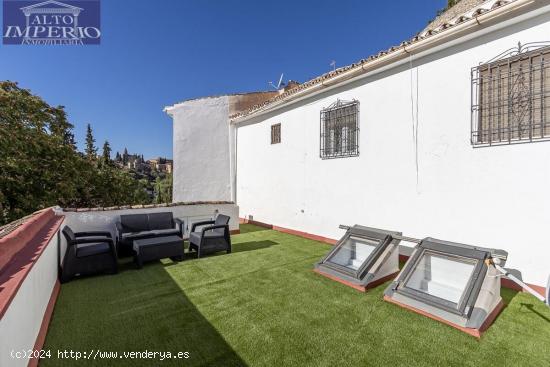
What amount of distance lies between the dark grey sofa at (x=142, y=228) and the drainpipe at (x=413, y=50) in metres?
5.80

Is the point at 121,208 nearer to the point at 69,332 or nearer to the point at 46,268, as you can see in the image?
the point at 46,268

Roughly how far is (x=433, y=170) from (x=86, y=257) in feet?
24.3

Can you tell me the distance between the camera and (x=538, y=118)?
4.36m

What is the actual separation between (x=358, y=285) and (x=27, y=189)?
14.1 m

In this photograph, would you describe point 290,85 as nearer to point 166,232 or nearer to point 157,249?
point 166,232

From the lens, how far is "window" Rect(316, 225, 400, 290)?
4660 millimetres

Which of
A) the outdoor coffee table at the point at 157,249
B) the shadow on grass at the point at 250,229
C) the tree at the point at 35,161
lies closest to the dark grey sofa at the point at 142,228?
the outdoor coffee table at the point at 157,249

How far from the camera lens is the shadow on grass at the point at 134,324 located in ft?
9.52

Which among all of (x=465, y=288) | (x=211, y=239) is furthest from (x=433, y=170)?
(x=211, y=239)

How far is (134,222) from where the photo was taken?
267 inches

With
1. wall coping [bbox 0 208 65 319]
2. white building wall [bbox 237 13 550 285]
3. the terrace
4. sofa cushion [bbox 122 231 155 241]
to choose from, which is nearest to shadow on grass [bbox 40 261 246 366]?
the terrace

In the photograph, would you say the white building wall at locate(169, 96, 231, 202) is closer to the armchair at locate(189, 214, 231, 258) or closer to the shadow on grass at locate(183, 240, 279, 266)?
the shadow on grass at locate(183, 240, 279, 266)

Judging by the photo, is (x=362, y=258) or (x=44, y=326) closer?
(x=44, y=326)

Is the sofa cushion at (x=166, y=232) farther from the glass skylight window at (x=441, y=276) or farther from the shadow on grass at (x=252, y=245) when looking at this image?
the glass skylight window at (x=441, y=276)
